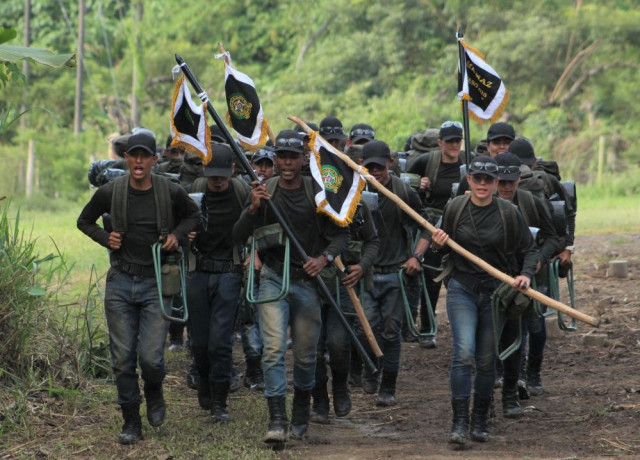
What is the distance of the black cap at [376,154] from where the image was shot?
998cm

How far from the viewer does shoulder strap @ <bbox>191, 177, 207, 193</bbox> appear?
9.72 meters

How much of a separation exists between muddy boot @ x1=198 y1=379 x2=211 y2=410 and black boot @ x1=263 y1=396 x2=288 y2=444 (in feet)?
4.61

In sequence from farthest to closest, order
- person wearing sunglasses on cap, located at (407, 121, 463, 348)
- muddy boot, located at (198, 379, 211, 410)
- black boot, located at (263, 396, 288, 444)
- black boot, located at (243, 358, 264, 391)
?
person wearing sunglasses on cap, located at (407, 121, 463, 348) → black boot, located at (243, 358, 264, 391) → muddy boot, located at (198, 379, 211, 410) → black boot, located at (263, 396, 288, 444)

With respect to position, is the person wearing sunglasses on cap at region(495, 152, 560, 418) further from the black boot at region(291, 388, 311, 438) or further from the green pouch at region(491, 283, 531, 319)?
the black boot at region(291, 388, 311, 438)

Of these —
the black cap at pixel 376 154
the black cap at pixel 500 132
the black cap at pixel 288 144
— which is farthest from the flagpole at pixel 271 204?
the black cap at pixel 500 132

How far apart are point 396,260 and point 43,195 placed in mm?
27355

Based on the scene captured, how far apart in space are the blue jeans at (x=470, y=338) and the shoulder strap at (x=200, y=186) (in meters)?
2.16

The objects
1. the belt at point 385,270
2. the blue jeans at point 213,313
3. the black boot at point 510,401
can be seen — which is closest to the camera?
the blue jeans at point 213,313

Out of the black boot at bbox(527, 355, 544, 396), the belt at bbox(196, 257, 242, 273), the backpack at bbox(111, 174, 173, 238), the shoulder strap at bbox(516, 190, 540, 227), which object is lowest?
the black boot at bbox(527, 355, 544, 396)

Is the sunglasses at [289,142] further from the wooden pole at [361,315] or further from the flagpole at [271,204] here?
the wooden pole at [361,315]

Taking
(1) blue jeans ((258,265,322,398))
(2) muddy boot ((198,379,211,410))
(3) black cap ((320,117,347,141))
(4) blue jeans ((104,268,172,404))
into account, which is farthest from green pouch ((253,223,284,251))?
(3) black cap ((320,117,347,141))

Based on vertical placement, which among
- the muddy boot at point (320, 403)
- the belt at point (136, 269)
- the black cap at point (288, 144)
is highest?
the black cap at point (288, 144)

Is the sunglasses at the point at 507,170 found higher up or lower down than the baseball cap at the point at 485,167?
higher up

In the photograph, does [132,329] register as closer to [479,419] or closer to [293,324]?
[293,324]
